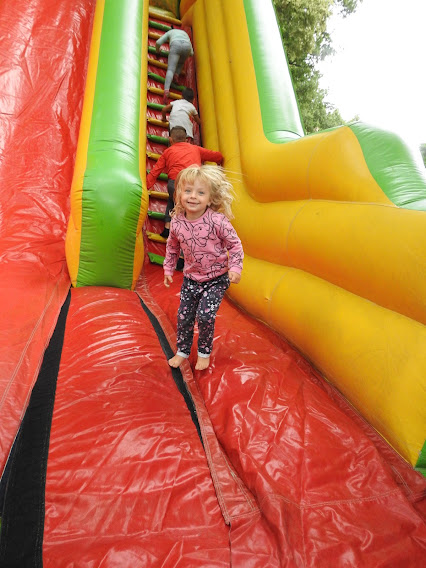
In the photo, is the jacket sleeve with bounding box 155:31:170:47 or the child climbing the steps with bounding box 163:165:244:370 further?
the jacket sleeve with bounding box 155:31:170:47

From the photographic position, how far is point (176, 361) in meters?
1.52

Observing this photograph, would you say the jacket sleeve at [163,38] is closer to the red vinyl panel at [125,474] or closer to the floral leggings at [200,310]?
the floral leggings at [200,310]

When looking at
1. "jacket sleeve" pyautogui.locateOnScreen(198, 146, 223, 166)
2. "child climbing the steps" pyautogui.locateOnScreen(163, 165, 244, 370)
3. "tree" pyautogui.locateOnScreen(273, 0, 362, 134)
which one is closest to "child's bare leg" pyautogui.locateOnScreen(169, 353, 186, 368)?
"child climbing the steps" pyautogui.locateOnScreen(163, 165, 244, 370)

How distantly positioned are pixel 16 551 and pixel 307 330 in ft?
4.01

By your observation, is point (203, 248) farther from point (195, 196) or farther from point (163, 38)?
point (163, 38)

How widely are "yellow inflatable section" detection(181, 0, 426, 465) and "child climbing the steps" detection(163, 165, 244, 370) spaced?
1.34 feet

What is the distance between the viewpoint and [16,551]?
0.74m

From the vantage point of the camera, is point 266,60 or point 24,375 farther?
point 266,60

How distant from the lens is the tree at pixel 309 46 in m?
4.93

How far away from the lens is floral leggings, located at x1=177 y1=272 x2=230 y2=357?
59.0 inches

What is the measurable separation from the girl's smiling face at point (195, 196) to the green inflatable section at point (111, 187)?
823mm

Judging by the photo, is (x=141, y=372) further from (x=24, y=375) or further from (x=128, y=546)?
(x=128, y=546)

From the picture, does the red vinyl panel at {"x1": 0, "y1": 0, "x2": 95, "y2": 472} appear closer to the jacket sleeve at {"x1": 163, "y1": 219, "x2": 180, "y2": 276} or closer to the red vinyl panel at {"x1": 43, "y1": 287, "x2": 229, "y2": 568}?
the red vinyl panel at {"x1": 43, "y1": 287, "x2": 229, "y2": 568}

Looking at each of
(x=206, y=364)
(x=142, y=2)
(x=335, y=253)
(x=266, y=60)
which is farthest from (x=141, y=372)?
(x=142, y=2)
